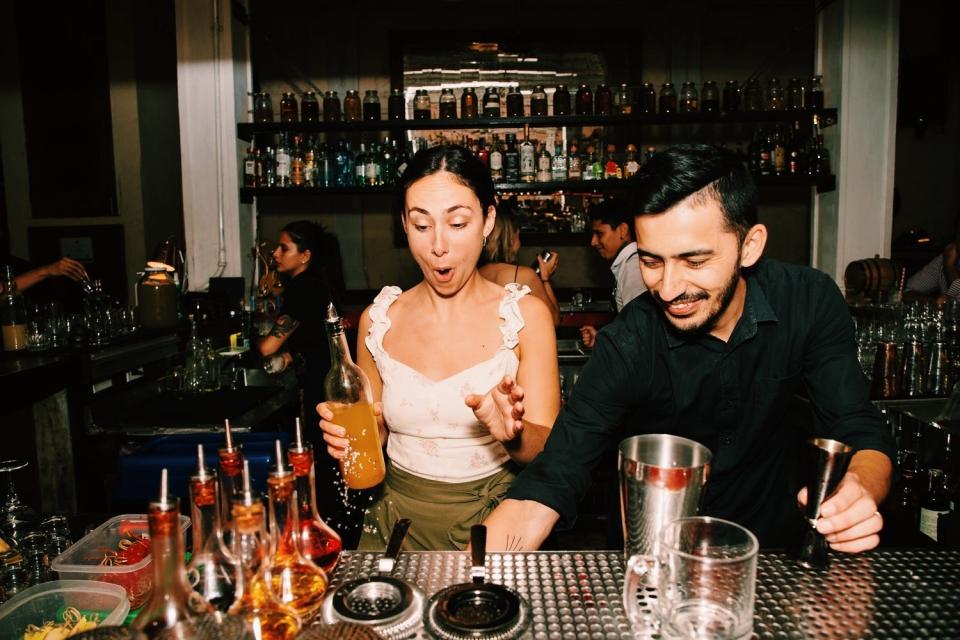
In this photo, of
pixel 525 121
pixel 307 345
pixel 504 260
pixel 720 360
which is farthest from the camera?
pixel 525 121

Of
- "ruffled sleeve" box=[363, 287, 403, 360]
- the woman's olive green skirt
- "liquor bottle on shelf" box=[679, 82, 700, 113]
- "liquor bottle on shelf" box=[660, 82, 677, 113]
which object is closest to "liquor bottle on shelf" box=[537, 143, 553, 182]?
"liquor bottle on shelf" box=[660, 82, 677, 113]

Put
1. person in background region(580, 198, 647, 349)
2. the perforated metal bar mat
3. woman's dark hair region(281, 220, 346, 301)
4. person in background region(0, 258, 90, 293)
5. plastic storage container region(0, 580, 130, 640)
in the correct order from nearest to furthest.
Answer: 1. the perforated metal bar mat
2. plastic storage container region(0, 580, 130, 640)
3. woman's dark hair region(281, 220, 346, 301)
4. person in background region(0, 258, 90, 293)
5. person in background region(580, 198, 647, 349)

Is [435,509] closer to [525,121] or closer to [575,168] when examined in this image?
[525,121]

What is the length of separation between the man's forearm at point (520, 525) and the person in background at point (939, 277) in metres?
3.77

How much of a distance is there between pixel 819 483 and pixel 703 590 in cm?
26

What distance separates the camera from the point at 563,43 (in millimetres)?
5578

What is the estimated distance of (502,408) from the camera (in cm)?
122

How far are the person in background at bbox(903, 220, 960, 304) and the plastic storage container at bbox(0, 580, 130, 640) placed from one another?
439cm

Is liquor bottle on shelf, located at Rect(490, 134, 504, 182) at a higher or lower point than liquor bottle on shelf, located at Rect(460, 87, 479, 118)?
lower

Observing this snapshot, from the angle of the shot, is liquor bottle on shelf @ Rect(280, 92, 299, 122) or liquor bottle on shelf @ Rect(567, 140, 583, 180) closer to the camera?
liquor bottle on shelf @ Rect(280, 92, 299, 122)

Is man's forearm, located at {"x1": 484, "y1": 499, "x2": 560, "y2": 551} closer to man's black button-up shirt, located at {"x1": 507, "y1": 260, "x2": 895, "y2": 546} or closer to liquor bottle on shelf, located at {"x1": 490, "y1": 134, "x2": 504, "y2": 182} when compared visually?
man's black button-up shirt, located at {"x1": 507, "y1": 260, "x2": 895, "y2": 546}

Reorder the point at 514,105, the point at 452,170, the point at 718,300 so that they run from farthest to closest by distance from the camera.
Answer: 1. the point at 514,105
2. the point at 452,170
3. the point at 718,300

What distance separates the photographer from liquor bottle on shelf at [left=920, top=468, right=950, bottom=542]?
195 centimetres

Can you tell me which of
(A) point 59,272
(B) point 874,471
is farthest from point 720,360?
(A) point 59,272
